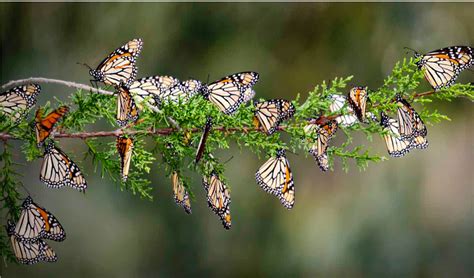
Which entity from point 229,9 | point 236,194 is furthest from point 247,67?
point 236,194

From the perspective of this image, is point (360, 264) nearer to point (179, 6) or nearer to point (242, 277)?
point (242, 277)

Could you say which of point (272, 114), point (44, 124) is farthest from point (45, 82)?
point (272, 114)

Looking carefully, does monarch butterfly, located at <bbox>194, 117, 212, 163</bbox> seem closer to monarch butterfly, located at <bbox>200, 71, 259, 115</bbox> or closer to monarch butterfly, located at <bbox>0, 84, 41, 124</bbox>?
monarch butterfly, located at <bbox>200, 71, 259, 115</bbox>

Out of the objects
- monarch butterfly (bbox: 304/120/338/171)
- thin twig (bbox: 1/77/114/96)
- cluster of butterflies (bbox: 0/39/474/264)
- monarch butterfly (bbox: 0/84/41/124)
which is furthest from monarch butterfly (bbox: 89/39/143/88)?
monarch butterfly (bbox: 304/120/338/171)

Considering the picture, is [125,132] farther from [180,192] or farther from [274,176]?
[274,176]

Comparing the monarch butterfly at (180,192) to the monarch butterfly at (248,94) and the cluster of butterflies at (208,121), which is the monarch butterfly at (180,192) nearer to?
the cluster of butterflies at (208,121)

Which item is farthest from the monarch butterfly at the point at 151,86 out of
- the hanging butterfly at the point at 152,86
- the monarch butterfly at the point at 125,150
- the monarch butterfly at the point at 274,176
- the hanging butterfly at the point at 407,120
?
the hanging butterfly at the point at 407,120
